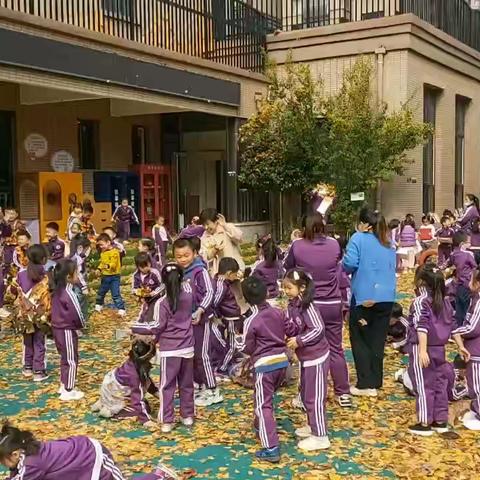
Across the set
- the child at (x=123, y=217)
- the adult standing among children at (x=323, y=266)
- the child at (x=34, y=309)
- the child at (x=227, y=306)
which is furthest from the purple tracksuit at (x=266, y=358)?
the child at (x=123, y=217)

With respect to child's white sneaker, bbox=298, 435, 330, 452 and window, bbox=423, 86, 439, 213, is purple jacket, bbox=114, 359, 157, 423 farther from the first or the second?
window, bbox=423, 86, 439, 213

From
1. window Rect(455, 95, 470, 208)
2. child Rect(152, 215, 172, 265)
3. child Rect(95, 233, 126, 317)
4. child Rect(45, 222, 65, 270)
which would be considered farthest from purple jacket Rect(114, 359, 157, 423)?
window Rect(455, 95, 470, 208)

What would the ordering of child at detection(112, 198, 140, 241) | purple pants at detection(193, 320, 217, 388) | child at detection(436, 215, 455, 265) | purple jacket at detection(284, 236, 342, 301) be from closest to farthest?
purple jacket at detection(284, 236, 342, 301), purple pants at detection(193, 320, 217, 388), child at detection(436, 215, 455, 265), child at detection(112, 198, 140, 241)

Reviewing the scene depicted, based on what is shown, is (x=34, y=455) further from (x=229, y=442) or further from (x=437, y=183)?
(x=437, y=183)

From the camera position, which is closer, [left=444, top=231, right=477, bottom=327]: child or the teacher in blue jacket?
the teacher in blue jacket

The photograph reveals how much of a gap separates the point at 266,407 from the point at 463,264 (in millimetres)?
4330

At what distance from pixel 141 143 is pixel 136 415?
565 inches

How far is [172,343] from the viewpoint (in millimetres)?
5566

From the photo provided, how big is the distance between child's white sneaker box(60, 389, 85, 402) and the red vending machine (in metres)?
12.2

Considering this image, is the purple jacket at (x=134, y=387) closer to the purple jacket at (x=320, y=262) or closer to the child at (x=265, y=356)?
the child at (x=265, y=356)

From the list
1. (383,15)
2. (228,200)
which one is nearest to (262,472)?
(228,200)

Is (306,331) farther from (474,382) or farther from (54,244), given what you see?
(54,244)

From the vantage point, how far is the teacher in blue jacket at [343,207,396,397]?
6.29 meters

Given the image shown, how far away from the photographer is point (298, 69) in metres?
18.2
